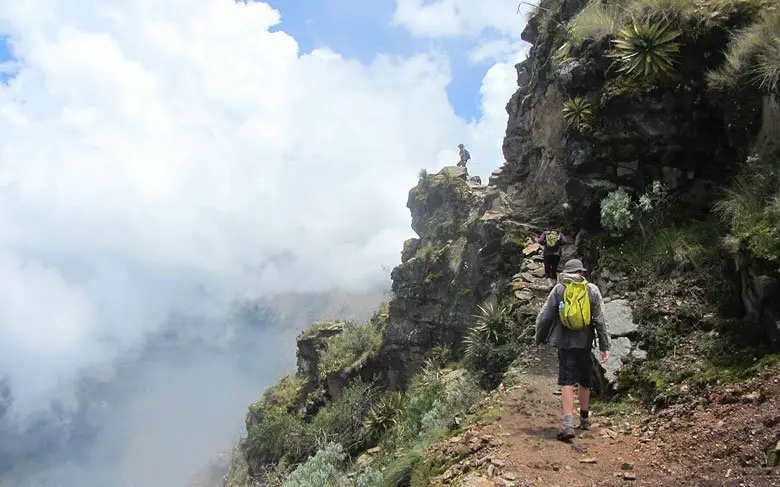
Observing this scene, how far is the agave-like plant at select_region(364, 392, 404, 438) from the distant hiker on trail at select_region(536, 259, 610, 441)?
1285cm

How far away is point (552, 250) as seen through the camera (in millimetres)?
12906

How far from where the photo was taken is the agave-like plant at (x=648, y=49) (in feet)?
37.4

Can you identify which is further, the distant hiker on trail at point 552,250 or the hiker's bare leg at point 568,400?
the distant hiker on trail at point 552,250

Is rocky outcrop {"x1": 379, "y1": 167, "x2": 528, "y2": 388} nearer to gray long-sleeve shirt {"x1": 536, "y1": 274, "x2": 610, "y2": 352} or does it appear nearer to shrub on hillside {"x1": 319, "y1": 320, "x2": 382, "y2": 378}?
shrub on hillside {"x1": 319, "y1": 320, "x2": 382, "y2": 378}

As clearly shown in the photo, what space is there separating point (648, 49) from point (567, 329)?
8.58 m

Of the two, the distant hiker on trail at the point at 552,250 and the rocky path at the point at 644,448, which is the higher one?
the distant hiker on trail at the point at 552,250

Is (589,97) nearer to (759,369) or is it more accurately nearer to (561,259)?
(561,259)

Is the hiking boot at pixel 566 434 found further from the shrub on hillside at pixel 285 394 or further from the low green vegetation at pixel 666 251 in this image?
the shrub on hillside at pixel 285 394

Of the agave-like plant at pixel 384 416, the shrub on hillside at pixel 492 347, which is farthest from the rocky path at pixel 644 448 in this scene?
the agave-like plant at pixel 384 416

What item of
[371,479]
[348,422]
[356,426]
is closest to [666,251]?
[371,479]

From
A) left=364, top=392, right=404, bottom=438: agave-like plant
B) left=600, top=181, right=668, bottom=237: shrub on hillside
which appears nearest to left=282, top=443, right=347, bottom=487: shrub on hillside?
left=364, top=392, right=404, bottom=438: agave-like plant

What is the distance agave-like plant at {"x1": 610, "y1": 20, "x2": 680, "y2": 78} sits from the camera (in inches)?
448

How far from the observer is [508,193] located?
803 inches

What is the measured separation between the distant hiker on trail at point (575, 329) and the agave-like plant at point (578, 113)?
7849mm
